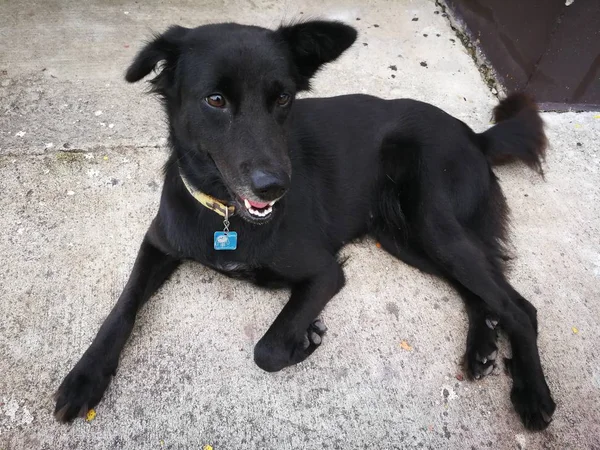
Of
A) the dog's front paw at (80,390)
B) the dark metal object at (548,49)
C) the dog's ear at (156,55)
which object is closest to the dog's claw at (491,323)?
the dog's front paw at (80,390)

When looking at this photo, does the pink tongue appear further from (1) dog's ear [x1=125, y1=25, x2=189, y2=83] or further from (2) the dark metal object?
(2) the dark metal object

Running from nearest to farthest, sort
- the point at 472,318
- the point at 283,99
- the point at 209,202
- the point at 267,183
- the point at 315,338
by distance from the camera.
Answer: the point at 267,183 → the point at 283,99 → the point at 209,202 → the point at 315,338 → the point at 472,318

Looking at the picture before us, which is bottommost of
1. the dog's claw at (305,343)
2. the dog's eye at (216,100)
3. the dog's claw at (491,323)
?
the dog's claw at (305,343)

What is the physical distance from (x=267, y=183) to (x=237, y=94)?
0.38 metres

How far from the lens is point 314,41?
1986mm

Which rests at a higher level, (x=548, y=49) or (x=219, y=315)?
(x=548, y=49)

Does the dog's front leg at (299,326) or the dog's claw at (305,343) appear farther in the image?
the dog's claw at (305,343)

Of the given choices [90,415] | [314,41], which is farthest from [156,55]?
[90,415]

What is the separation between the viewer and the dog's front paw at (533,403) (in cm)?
194

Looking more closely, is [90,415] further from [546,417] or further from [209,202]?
[546,417]

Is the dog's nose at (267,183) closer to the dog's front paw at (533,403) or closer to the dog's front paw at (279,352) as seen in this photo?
the dog's front paw at (279,352)

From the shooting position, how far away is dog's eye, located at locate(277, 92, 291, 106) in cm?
188

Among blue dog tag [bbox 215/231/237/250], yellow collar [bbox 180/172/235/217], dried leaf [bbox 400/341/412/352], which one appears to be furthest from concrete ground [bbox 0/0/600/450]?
yellow collar [bbox 180/172/235/217]

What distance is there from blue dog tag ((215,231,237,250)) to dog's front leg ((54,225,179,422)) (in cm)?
33
